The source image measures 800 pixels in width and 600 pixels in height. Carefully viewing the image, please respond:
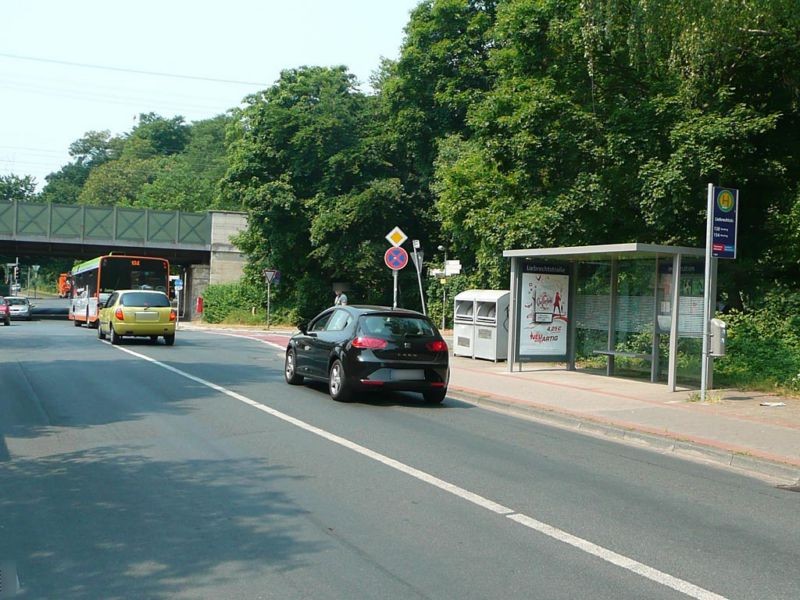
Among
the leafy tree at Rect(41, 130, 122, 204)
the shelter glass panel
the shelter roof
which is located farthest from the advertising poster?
the leafy tree at Rect(41, 130, 122, 204)

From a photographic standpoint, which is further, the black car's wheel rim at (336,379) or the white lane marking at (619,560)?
the black car's wheel rim at (336,379)

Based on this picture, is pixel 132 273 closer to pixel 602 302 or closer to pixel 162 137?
pixel 602 302

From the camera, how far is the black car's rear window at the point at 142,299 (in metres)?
25.4

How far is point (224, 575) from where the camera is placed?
5.16 m

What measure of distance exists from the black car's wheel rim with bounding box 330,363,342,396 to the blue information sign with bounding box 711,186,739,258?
6.21 m

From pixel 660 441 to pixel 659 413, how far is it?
2070mm

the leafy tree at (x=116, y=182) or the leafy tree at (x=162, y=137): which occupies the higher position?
the leafy tree at (x=162, y=137)

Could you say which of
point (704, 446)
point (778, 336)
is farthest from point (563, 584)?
point (778, 336)

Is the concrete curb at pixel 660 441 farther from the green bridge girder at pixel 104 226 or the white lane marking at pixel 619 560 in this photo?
the green bridge girder at pixel 104 226

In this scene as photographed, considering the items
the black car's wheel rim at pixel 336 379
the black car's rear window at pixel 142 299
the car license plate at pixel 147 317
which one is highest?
the black car's rear window at pixel 142 299

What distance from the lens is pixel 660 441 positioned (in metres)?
10.6

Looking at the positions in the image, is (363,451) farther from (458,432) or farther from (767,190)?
(767,190)

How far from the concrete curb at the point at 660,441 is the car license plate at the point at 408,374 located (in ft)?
4.61

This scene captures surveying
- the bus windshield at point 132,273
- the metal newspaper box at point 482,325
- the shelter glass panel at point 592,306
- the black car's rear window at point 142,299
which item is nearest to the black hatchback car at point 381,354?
the shelter glass panel at point 592,306
